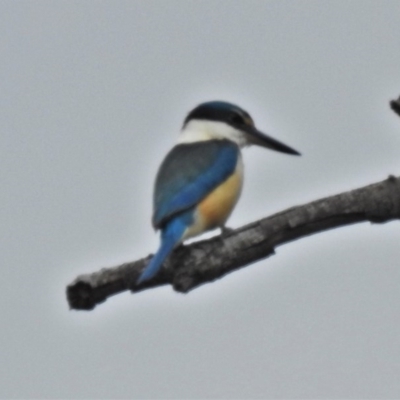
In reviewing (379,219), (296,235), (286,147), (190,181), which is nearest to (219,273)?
(296,235)

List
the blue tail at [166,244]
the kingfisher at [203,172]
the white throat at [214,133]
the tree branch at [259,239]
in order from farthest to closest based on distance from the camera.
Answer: the white throat at [214,133], the kingfisher at [203,172], the blue tail at [166,244], the tree branch at [259,239]

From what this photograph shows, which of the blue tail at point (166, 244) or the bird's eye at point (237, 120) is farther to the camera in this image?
the bird's eye at point (237, 120)

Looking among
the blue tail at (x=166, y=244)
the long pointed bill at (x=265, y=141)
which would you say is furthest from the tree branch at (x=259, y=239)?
the long pointed bill at (x=265, y=141)

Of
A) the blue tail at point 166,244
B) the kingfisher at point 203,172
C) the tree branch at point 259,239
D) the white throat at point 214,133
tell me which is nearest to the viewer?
the tree branch at point 259,239

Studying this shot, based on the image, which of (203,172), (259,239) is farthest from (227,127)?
(259,239)

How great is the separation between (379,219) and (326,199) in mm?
249

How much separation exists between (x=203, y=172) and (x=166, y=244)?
114 centimetres

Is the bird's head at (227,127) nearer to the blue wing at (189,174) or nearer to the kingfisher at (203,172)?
the kingfisher at (203,172)

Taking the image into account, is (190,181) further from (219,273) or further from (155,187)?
(219,273)

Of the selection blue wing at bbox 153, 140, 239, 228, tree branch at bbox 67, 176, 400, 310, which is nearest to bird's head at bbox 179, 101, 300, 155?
blue wing at bbox 153, 140, 239, 228

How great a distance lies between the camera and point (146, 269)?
4.66 meters

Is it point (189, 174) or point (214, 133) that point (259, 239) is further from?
point (214, 133)

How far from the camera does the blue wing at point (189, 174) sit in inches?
237

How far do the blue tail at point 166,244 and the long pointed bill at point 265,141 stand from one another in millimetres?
1484
